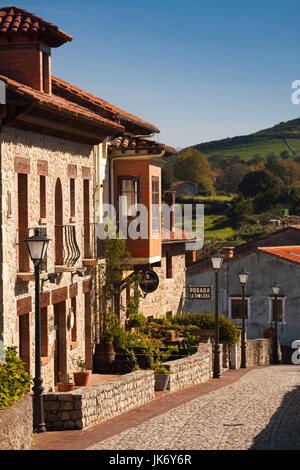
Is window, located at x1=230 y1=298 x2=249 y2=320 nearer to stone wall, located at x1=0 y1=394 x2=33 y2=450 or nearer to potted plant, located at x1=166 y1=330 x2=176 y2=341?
potted plant, located at x1=166 y1=330 x2=176 y2=341

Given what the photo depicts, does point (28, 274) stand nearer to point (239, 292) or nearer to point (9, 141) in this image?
point (9, 141)

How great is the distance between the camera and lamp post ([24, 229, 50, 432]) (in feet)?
52.8

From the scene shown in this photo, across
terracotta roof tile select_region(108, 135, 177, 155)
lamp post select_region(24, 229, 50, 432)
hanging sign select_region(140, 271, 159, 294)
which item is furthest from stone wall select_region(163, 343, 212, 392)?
lamp post select_region(24, 229, 50, 432)

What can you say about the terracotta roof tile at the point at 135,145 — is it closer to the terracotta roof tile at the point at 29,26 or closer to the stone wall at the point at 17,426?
the terracotta roof tile at the point at 29,26

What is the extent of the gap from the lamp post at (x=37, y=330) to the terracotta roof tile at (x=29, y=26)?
665 centimetres

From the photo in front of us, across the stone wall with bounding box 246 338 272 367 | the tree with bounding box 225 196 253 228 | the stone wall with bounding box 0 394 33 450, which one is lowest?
the stone wall with bounding box 246 338 272 367

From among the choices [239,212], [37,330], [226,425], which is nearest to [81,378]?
[226,425]

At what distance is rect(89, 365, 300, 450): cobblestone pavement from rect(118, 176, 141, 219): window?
21.4 feet

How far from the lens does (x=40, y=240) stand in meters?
16.1

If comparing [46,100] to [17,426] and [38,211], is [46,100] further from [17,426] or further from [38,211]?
[17,426]

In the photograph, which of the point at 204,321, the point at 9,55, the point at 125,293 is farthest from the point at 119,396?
the point at 204,321

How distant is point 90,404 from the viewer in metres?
17.6

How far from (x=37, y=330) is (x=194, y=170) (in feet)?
509
